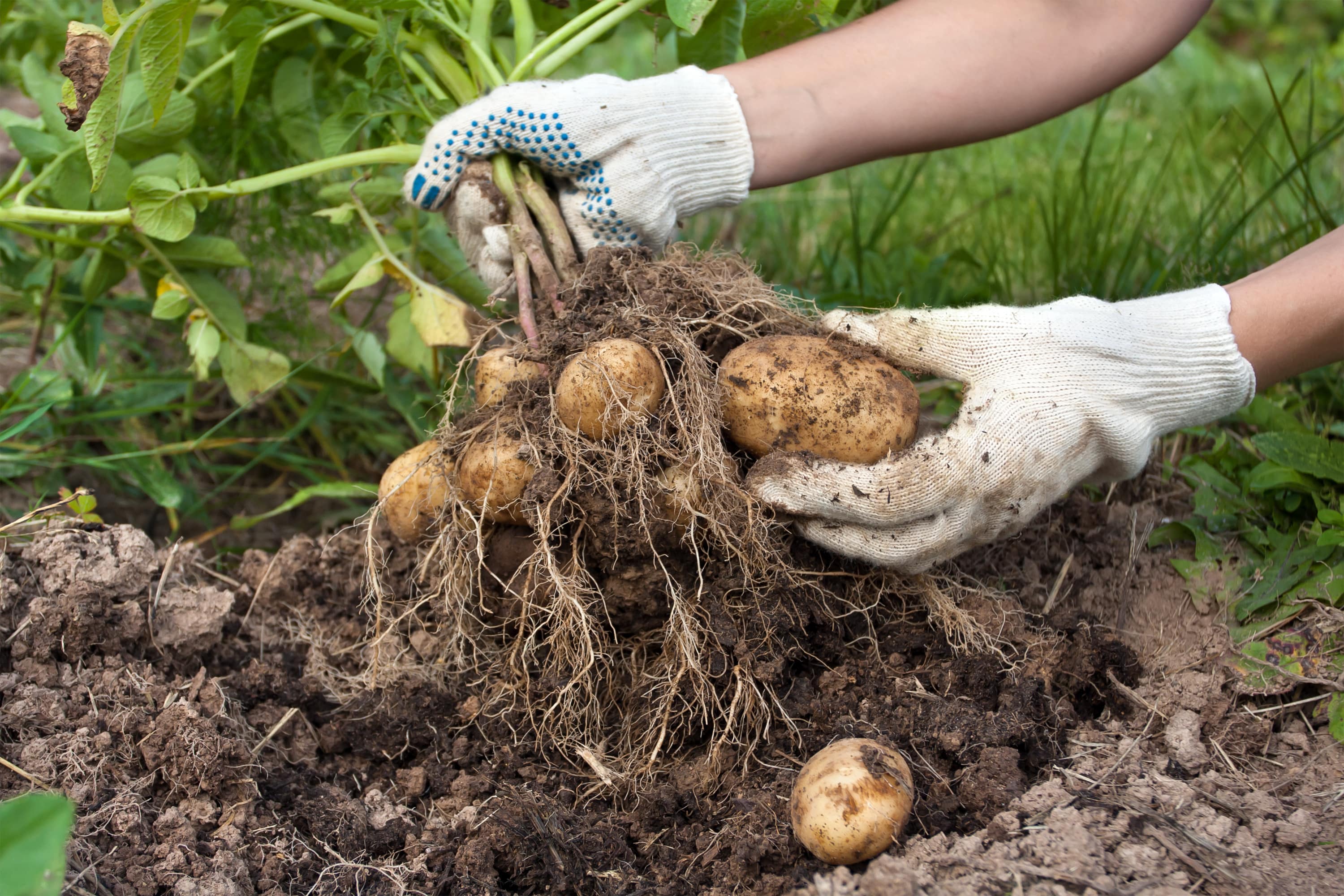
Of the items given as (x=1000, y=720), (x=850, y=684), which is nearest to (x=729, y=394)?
(x=850, y=684)

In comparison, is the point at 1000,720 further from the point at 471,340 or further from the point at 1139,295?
the point at 1139,295

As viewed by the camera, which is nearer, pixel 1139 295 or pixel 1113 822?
pixel 1113 822

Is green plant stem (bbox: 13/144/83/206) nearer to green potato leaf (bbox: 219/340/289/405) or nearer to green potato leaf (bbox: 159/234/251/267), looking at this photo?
green potato leaf (bbox: 159/234/251/267)

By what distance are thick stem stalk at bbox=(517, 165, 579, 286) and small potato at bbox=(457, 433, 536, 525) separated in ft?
1.35

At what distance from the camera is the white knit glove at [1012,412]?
64.7 inches

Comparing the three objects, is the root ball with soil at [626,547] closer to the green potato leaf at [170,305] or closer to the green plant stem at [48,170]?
the green potato leaf at [170,305]

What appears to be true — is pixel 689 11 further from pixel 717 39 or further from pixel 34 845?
pixel 34 845

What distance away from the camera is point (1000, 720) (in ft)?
4.99

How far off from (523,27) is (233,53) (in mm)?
674

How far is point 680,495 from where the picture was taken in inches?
63.2

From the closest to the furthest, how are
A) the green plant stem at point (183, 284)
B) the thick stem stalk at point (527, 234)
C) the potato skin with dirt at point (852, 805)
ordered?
the potato skin with dirt at point (852, 805) < the thick stem stalk at point (527, 234) < the green plant stem at point (183, 284)

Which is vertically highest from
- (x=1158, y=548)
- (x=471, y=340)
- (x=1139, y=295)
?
(x=471, y=340)

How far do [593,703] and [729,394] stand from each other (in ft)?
1.95

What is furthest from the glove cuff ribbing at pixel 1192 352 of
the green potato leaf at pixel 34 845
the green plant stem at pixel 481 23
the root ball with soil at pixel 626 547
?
the green potato leaf at pixel 34 845
